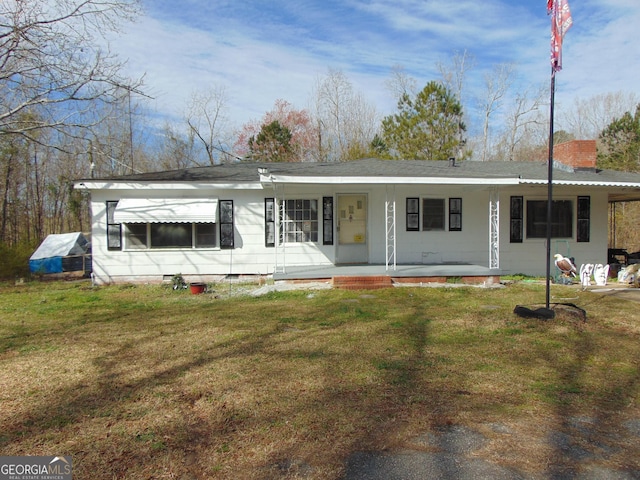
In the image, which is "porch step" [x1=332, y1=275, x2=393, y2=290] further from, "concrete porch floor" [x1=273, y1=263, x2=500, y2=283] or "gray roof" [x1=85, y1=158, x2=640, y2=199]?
"gray roof" [x1=85, y1=158, x2=640, y2=199]

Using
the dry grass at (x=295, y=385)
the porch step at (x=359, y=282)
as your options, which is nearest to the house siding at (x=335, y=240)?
the porch step at (x=359, y=282)

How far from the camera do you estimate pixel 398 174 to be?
30.8ft

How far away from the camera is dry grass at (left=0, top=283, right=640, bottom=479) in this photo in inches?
109

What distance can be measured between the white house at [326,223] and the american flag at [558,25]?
459 cm

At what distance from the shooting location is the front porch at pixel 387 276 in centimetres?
936

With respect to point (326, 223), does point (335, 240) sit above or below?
below

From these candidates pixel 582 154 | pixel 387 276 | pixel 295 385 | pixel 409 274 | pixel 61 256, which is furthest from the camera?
pixel 61 256

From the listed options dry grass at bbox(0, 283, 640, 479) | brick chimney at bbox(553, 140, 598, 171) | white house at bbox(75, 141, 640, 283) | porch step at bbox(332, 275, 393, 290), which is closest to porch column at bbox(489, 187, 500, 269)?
white house at bbox(75, 141, 640, 283)

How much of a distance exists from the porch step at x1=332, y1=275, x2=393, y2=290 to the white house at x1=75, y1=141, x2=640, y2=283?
3.82 feet

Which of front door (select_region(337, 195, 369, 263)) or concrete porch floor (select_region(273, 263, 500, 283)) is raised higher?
front door (select_region(337, 195, 369, 263))

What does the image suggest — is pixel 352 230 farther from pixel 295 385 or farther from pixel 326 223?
pixel 295 385

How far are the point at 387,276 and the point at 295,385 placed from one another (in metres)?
5.90

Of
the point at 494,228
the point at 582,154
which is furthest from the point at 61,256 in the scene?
the point at 582,154

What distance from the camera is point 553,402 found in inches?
138
